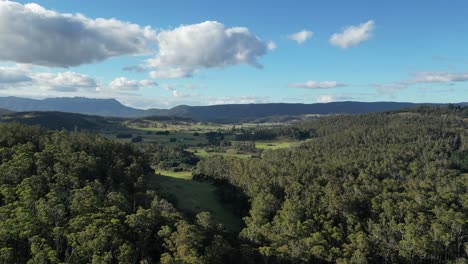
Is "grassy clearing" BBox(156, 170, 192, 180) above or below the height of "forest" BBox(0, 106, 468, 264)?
below

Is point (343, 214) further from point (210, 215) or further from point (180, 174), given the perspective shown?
point (180, 174)

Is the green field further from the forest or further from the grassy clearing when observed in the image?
the grassy clearing

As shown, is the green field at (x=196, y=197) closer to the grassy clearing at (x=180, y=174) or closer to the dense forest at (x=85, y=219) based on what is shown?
the grassy clearing at (x=180, y=174)

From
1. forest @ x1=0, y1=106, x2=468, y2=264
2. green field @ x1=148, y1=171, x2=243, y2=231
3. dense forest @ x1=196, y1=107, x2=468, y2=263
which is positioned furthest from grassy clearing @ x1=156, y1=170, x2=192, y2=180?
forest @ x1=0, y1=106, x2=468, y2=264

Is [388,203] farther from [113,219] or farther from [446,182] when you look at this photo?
[113,219]

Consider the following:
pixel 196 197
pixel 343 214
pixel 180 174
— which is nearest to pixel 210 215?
pixel 196 197

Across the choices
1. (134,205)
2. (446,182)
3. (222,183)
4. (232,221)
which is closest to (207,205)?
(232,221)

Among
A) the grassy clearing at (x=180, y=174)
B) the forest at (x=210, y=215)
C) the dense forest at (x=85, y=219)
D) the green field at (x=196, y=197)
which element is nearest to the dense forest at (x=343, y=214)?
the forest at (x=210, y=215)
